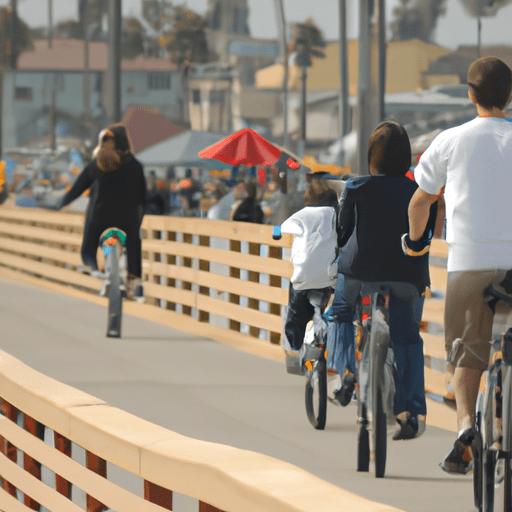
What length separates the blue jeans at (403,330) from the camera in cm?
655

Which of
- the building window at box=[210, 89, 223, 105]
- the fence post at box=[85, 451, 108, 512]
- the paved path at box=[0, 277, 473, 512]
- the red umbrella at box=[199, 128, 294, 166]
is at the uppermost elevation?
the building window at box=[210, 89, 223, 105]

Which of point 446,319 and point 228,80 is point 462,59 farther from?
point 446,319

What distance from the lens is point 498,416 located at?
200 inches

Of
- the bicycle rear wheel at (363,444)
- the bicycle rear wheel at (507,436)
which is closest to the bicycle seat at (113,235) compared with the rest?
the bicycle rear wheel at (363,444)

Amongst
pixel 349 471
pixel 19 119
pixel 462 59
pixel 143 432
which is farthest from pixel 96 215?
pixel 19 119

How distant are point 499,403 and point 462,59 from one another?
42289mm

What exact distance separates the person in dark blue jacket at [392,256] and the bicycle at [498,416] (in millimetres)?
1383

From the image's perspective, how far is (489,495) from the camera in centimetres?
500

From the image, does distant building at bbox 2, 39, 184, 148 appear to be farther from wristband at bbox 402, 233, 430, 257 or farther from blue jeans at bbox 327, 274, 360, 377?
wristband at bbox 402, 233, 430, 257

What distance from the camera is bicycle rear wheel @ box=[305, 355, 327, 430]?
24.9ft

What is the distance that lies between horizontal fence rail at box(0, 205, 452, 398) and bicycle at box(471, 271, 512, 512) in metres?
2.96

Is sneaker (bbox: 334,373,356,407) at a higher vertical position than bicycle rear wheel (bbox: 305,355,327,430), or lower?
higher

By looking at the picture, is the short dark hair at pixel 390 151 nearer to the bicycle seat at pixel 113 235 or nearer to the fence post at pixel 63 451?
the fence post at pixel 63 451

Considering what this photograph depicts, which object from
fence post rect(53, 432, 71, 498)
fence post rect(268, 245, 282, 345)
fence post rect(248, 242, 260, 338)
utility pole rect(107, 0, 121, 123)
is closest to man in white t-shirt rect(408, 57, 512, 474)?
fence post rect(53, 432, 71, 498)
